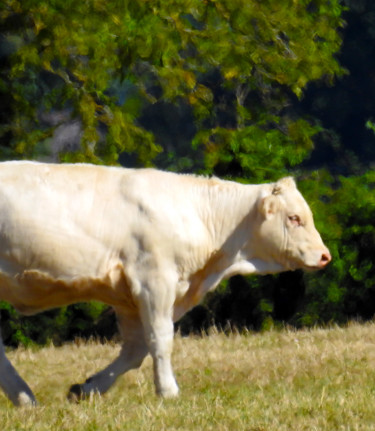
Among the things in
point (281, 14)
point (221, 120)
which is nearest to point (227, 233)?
point (281, 14)

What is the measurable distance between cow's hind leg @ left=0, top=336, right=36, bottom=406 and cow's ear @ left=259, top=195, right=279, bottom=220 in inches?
86.3

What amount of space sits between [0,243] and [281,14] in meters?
8.32

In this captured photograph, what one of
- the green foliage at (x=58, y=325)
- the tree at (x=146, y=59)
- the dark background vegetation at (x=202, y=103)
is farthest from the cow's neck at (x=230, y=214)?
the green foliage at (x=58, y=325)

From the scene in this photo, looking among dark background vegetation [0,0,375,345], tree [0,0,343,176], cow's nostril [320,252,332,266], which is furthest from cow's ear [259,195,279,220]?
tree [0,0,343,176]

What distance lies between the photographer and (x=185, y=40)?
1504 centimetres

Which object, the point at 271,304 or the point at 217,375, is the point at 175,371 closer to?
the point at 217,375

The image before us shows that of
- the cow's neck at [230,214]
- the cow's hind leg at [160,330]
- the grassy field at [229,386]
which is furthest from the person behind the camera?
the cow's neck at [230,214]

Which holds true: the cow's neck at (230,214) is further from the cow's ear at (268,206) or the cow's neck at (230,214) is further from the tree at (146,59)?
the tree at (146,59)

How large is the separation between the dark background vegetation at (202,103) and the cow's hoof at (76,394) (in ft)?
15.6

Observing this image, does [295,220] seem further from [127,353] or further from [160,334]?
[127,353]

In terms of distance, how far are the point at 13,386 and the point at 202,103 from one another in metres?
8.18

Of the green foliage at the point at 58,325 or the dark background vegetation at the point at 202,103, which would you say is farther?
the green foliage at the point at 58,325

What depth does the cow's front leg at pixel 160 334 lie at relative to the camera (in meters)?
8.81

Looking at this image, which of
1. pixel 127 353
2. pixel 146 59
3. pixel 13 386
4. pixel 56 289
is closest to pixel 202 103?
pixel 146 59
